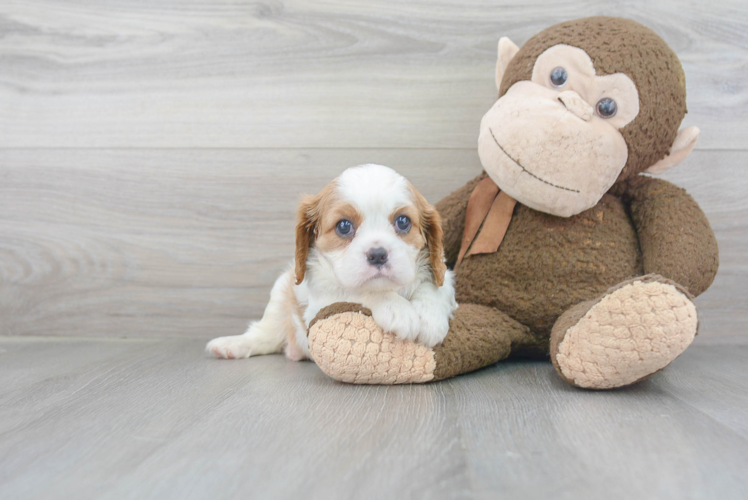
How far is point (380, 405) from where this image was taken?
1.04m

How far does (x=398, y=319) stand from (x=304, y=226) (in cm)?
30

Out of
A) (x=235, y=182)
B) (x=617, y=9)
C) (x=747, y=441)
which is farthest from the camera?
(x=235, y=182)

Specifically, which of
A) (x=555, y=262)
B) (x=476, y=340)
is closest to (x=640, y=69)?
(x=555, y=262)

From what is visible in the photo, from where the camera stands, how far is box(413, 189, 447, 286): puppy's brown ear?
4.13ft

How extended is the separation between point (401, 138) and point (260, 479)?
4.21ft

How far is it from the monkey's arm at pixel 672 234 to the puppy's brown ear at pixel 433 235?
1.66 ft

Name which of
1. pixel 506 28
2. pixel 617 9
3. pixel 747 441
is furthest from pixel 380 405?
pixel 617 9

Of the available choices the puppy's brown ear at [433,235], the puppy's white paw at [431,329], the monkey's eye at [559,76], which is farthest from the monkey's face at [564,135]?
the puppy's white paw at [431,329]

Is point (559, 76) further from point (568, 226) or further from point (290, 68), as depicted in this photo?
point (290, 68)

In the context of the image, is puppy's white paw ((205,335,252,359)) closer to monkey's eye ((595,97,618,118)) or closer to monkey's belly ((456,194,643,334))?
monkey's belly ((456,194,643,334))

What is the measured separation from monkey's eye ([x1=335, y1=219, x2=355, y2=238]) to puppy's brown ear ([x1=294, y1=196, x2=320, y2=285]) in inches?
3.1

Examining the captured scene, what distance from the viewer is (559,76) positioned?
133 cm

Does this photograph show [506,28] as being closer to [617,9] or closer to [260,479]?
[617,9]

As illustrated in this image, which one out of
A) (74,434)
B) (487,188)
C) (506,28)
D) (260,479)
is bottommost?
(74,434)
